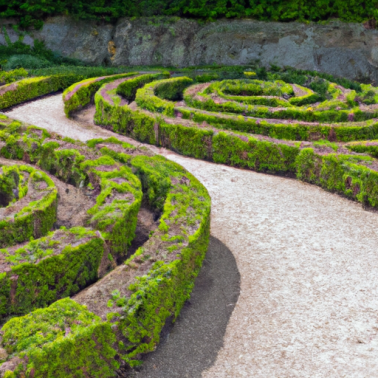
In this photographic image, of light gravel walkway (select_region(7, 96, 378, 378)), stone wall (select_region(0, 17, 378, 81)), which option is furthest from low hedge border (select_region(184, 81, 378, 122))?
stone wall (select_region(0, 17, 378, 81))

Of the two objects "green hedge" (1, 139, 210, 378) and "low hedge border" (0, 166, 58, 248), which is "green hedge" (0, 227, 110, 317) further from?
"low hedge border" (0, 166, 58, 248)

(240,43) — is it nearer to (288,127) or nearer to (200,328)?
(288,127)

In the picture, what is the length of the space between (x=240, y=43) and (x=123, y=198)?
21058mm

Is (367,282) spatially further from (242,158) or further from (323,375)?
(242,158)

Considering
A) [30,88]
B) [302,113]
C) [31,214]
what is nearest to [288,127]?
[302,113]

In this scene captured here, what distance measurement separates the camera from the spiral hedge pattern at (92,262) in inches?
222

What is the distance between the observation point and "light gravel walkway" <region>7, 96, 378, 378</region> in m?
6.53

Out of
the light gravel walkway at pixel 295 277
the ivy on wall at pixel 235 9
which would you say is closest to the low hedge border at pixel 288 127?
the light gravel walkway at pixel 295 277

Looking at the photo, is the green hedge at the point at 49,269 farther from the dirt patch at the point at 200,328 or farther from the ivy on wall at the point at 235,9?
the ivy on wall at the point at 235,9

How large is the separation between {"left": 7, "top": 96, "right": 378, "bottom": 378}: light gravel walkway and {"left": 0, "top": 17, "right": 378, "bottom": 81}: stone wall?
16073mm

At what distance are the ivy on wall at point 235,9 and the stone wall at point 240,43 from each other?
0.46m

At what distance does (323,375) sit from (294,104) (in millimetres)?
13139

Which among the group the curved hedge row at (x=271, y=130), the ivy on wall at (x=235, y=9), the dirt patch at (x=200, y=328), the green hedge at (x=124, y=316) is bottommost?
the dirt patch at (x=200, y=328)

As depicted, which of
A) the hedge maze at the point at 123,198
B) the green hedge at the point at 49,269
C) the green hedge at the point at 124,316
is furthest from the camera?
the green hedge at the point at 49,269
